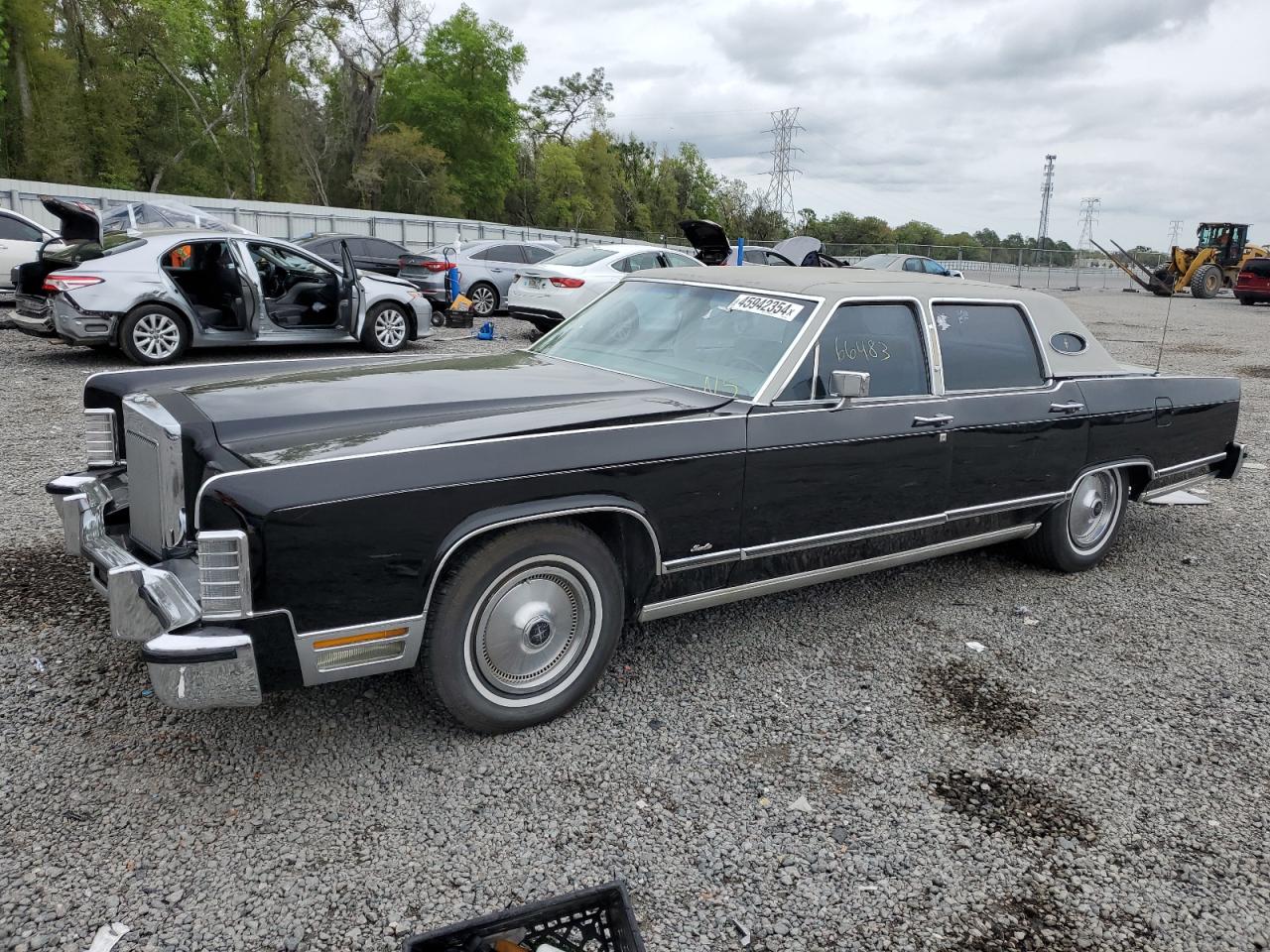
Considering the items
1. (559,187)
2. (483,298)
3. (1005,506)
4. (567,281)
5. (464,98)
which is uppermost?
(464,98)

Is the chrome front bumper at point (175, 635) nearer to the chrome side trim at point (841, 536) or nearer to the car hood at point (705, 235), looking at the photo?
the chrome side trim at point (841, 536)

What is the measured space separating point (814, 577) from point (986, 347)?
1601 mm

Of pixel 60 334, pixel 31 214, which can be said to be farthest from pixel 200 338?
pixel 31 214

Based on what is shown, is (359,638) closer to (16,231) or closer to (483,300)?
(16,231)

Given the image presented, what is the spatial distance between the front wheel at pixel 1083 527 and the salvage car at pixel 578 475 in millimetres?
21

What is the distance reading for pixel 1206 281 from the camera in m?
31.5

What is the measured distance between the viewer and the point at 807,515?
3668 millimetres

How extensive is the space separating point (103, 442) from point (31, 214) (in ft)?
79.9

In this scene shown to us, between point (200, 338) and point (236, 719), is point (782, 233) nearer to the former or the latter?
point (200, 338)

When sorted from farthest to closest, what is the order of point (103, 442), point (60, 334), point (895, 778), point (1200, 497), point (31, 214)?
1. point (31, 214)
2. point (60, 334)
3. point (1200, 497)
4. point (103, 442)
5. point (895, 778)

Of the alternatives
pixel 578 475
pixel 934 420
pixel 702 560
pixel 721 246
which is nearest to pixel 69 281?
pixel 578 475

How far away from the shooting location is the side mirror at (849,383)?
11.9 feet

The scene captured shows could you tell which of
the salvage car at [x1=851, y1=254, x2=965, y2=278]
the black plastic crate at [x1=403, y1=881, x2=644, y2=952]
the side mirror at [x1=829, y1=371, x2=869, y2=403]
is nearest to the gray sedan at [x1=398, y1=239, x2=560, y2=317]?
the salvage car at [x1=851, y1=254, x2=965, y2=278]

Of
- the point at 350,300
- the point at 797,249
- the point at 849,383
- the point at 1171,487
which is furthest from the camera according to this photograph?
the point at 797,249
